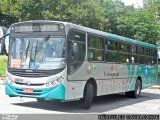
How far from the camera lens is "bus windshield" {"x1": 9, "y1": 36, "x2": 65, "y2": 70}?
527 inches

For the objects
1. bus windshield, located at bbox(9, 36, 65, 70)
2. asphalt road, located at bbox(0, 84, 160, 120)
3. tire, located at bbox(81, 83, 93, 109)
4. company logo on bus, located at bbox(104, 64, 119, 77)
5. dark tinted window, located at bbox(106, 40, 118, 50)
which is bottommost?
asphalt road, located at bbox(0, 84, 160, 120)

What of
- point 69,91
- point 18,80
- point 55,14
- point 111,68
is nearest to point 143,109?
point 111,68

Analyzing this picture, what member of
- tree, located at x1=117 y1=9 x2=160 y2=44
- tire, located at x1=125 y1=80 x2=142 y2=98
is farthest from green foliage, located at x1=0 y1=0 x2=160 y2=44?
tire, located at x1=125 y1=80 x2=142 y2=98

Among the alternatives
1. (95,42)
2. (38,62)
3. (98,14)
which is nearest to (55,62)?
(38,62)

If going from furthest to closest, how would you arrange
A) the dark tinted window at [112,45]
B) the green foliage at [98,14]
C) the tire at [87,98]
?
the green foliage at [98,14] → the dark tinted window at [112,45] → the tire at [87,98]

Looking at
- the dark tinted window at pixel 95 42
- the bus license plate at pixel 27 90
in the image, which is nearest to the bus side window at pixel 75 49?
the dark tinted window at pixel 95 42

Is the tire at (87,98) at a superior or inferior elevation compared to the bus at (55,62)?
inferior

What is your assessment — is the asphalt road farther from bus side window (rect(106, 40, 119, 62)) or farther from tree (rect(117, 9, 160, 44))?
tree (rect(117, 9, 160, 44))

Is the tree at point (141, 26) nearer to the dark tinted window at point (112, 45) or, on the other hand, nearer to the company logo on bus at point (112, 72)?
the dark tinted window at point (112, 45)

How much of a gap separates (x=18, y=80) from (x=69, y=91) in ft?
5.61

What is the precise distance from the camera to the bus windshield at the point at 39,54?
1338 centimetres

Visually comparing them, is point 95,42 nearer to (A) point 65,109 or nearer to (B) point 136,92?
(A) point 65,109

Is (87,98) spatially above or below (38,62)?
below

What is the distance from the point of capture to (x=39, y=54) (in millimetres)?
13523
